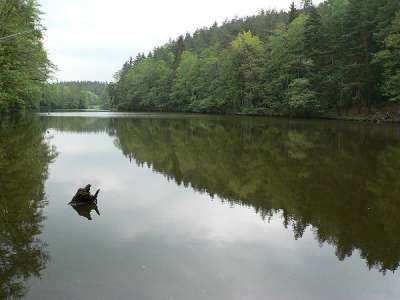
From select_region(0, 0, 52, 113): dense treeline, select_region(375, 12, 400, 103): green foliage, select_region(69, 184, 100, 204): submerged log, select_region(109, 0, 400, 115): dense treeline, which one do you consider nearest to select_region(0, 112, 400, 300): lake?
select_region(69, 184, 100, 204): submerged log

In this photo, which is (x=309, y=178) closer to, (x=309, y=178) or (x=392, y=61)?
(x=309, y=178)

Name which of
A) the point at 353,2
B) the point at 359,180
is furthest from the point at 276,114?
the point at 359,180

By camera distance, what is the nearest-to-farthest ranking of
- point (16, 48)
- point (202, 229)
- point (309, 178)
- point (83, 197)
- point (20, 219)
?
point (20, 219) < point (202, 229) < point (83, 197) < point (309, 178) < point (16, 48)

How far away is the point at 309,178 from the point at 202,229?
306 inches

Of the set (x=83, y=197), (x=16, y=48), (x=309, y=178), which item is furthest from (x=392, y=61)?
(x=83, y=197)

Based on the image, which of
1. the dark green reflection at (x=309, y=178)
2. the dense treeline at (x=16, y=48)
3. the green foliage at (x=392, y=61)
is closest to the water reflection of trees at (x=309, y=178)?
the dark green reflection at (x=309, y=178)

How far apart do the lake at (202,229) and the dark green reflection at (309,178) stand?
6 cm

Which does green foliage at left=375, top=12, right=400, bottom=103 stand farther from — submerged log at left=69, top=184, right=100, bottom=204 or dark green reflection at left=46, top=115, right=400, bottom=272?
submerged log at left=69, top=184, right=100, bottom=204

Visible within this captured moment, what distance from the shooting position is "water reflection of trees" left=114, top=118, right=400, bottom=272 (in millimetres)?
10133

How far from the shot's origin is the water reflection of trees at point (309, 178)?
10.1 m

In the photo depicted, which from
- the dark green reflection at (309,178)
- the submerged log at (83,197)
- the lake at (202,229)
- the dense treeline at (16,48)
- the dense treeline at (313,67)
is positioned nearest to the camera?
the lake at (202,229)

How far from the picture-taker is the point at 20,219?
10.2 m

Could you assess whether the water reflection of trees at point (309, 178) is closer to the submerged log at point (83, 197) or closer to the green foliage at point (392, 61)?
the submerged log at point (83, 197)

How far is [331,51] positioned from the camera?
56.9 meters
